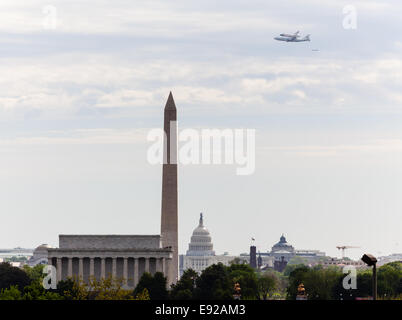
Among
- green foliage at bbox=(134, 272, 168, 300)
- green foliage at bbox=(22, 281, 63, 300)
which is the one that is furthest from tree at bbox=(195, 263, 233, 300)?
green foliage at bbox=(22, 281, 63, 300)

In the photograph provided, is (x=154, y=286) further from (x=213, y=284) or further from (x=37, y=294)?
(x=37, y=294)

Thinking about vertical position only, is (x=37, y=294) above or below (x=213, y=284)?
below

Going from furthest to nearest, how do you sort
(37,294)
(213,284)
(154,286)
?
(154,286)
(213,284)
(37,294)

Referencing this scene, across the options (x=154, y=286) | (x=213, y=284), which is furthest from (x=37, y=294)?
(x=154, y=286)

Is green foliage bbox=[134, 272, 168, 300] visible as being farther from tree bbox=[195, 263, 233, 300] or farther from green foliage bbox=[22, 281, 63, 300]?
green foliage bbox=[22, 281, 63, 300]

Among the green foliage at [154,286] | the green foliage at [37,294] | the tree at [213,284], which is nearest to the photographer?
the green foliage at [37,294]

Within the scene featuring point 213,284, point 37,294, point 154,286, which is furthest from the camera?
point 154,286

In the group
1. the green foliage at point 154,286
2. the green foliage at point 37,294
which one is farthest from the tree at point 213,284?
the green foliage at point 37,294

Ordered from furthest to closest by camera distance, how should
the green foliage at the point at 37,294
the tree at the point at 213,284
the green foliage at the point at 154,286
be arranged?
the green foliage at the point at 154,286
the tree at the point at 213,284
the green foliage at the point at 37,294

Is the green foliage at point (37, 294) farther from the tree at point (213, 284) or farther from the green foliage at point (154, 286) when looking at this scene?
the green foliage at point (154, 286)

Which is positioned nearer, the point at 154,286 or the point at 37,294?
the point at 37,294
